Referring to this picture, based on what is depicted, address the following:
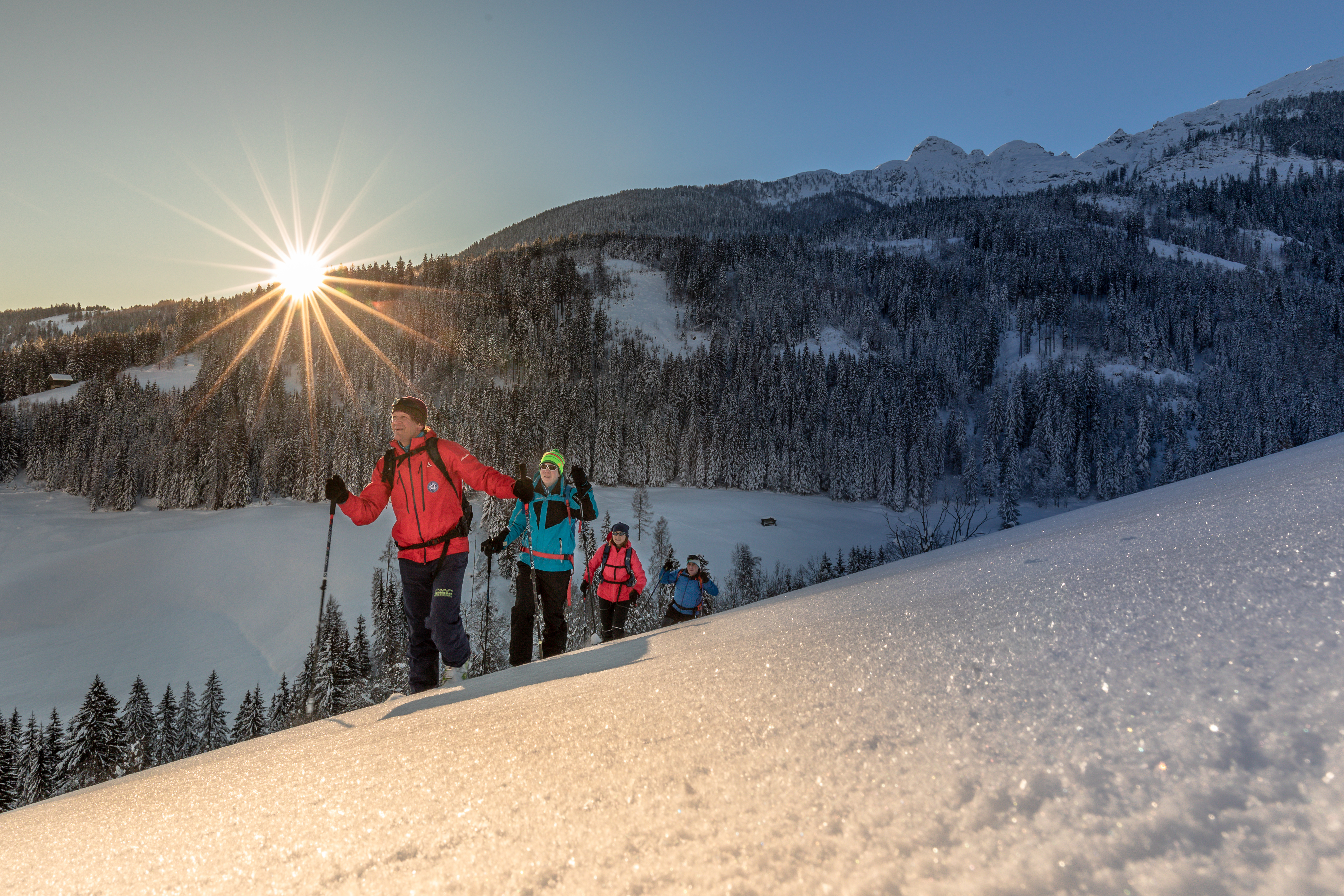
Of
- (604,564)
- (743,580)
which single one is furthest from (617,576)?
(743,580)

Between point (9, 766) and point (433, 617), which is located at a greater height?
point (433, 617)

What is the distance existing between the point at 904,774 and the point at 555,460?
5.81 metres

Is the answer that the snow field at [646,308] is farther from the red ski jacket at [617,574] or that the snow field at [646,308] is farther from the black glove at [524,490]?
the black glove at [524,490]

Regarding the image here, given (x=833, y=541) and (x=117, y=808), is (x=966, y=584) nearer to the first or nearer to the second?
(x=117, y=808)

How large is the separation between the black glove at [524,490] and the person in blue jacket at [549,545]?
2.78 feet

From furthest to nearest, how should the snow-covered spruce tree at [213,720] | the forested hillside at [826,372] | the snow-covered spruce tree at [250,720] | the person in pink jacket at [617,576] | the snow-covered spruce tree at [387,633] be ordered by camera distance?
the forested hillside at [826,372] < the snow-covered spruce tree at [213,720] < the snow-covered spruce tree at [387,633] < the snow-covered spruce tree at [250,720] < the person in pink jacket at [617,576]

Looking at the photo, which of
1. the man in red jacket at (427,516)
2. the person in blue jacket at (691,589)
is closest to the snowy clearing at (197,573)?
the person in blue jacket at (691,589)

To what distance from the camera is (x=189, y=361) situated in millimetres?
97500

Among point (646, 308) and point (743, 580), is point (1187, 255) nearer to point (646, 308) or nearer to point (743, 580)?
point (646, 308)

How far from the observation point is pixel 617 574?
Answer: 26.0 feet

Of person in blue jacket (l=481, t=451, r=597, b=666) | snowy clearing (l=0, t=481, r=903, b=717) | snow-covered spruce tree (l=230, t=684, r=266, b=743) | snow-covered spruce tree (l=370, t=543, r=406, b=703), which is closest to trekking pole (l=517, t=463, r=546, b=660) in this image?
person in blue jacket (l=481, t=451, r=597, b=666)

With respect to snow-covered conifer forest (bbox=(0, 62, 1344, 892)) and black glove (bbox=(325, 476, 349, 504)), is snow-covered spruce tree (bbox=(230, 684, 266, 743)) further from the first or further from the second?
black glove (bbox=(325, 476, 349, 504))

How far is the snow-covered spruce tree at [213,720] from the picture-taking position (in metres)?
34.4

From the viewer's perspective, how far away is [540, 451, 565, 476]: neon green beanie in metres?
6.38
